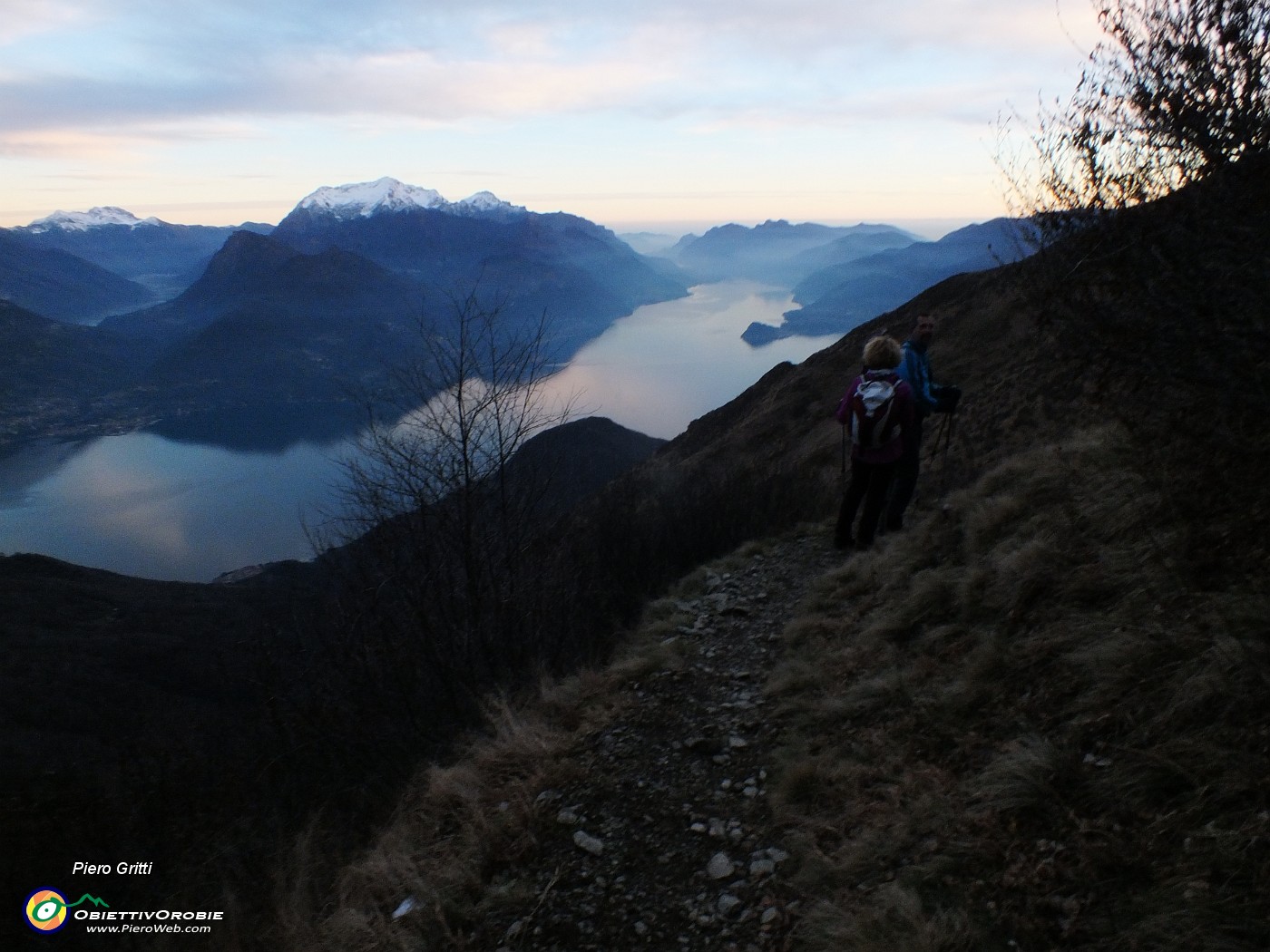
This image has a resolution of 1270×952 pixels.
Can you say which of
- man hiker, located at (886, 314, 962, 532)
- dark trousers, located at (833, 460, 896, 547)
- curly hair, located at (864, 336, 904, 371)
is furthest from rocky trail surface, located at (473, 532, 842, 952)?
curly hair, located at (864, 336, 904, 371)

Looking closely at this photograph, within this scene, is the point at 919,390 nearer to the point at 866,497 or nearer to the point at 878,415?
the point at 878,415

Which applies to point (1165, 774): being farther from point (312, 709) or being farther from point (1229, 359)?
point (312, 709)

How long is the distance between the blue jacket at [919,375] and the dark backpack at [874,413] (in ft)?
1.38

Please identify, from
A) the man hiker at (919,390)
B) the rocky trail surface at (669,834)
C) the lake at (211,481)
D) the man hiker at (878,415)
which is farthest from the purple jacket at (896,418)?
the lake at (211,481)

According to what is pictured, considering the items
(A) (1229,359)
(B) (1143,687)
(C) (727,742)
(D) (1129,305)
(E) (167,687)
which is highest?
(D) (1129,305)

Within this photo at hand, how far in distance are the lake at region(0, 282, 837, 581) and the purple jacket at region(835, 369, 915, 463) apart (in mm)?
37886

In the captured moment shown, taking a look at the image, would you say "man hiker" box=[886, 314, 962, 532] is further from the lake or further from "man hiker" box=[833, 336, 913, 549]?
the lake

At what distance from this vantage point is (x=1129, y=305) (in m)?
3.28

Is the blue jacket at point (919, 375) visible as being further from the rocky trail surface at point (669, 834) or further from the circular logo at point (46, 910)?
the circular logo at point (46, 910)

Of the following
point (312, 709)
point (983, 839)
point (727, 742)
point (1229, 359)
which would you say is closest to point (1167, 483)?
point (1229, 359)

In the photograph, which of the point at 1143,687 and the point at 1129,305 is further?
the point at 1129,305

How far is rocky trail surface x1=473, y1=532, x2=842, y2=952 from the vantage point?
A: 104 inches

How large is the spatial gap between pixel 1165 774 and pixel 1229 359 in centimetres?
171

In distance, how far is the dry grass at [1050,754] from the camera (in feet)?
6.23
